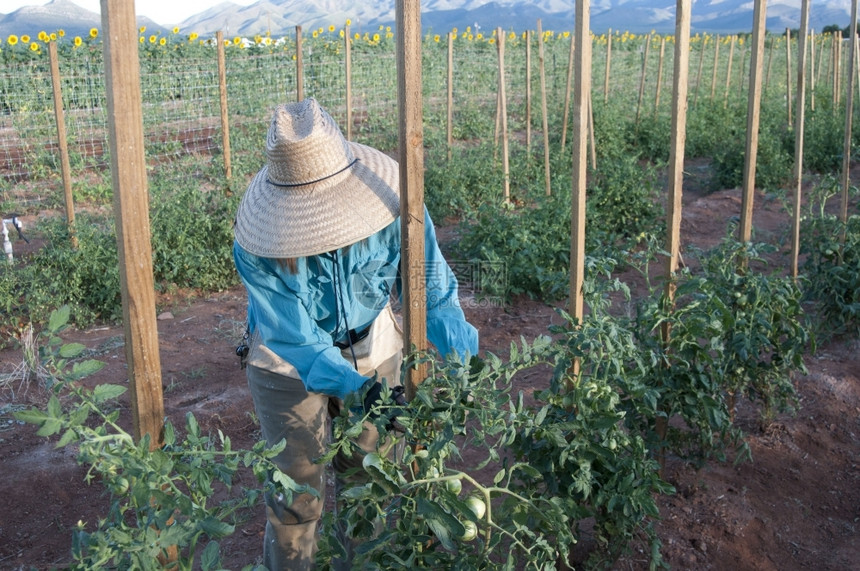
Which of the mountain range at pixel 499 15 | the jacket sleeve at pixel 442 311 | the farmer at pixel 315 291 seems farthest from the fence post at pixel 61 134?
the mountain range at pixel 499 15

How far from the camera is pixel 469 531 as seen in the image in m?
1.82

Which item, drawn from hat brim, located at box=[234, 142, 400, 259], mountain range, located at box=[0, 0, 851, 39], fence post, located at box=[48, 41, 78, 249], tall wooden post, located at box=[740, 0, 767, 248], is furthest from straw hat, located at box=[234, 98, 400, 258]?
mountain range, located at box=[0, 0, 851, 39]

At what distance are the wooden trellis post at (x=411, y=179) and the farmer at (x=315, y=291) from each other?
0.43 feet

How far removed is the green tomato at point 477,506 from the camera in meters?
1.84

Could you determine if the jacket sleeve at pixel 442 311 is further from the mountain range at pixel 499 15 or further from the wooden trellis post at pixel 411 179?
the mountain range at pixel 499 15

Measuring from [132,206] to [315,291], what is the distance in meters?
0.80

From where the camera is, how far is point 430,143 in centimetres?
1107

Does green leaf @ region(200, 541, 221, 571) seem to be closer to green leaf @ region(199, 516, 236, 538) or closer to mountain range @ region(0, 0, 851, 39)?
green leaf @ region(199, 516, 236, 538)

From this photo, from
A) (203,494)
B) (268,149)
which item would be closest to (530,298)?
(268,149)

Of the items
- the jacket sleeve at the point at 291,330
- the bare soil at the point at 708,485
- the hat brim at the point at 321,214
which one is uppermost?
the hat brim at the point at 321,214

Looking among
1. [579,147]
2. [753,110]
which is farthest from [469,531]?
[753,110]

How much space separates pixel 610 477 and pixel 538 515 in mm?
488

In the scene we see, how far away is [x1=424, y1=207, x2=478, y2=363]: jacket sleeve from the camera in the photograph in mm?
2252

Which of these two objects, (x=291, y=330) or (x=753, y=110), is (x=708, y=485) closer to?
(x=753, y=110)
